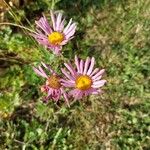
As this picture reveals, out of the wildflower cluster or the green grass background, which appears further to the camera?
the green grass background

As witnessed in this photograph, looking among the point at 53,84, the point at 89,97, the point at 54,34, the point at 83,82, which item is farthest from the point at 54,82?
the point at 89,97

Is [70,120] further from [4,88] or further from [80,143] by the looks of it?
[4,88]

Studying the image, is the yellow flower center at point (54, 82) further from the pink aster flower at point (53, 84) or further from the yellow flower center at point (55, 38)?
the yellow flower center at point (55, 38)

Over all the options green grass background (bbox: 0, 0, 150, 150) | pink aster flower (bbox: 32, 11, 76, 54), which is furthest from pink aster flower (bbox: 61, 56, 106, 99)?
green grass background (bbox: 0, 0, 150, 150)

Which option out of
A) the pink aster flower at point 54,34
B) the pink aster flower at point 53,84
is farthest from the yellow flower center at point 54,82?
the pink aster flower at point 54,34

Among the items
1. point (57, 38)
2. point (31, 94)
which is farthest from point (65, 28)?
point (31, 94)

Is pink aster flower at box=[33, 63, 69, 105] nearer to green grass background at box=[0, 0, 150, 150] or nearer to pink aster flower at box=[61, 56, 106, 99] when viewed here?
pink aster flower at box=[61, 56, 106, 99]
